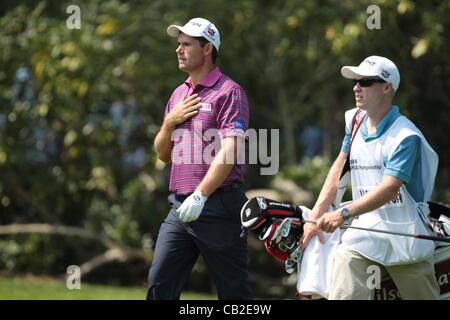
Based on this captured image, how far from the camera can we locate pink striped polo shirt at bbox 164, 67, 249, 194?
5688 millimetres

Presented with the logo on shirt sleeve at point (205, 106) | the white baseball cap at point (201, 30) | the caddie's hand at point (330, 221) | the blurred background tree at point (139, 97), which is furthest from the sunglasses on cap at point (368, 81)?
the blurred background tree at point (139, 97)

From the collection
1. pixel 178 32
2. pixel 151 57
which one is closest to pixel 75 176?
pixel 151 57

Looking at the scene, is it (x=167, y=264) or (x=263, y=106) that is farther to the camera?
(x=263, y=106)

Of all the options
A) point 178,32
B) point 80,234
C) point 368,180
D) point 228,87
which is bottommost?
point 80,234

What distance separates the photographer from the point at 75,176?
13.3 meters

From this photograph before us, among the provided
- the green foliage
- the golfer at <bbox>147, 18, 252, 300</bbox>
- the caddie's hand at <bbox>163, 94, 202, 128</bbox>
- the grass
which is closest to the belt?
the golfer at <bbox>147, 18, 252, 300</bbox>

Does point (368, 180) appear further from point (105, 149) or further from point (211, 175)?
point (105, 149)

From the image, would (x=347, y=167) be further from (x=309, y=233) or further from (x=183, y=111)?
(x=183, y=111)

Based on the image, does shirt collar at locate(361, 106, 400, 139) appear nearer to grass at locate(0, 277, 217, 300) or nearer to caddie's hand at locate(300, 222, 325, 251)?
caddie's hand at locate(300, 222, 325, 251)

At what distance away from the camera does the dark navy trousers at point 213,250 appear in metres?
5.68

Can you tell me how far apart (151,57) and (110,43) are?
645 millimetres

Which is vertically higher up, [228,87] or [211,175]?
[228,87]

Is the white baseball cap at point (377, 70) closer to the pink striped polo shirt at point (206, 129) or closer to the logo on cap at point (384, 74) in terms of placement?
the logo on cap at point (384, 74)

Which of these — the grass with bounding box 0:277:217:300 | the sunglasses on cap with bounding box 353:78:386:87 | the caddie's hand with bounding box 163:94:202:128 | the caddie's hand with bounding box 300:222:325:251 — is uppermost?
the sunglasses on cap with bounding box 353:78:386:87
